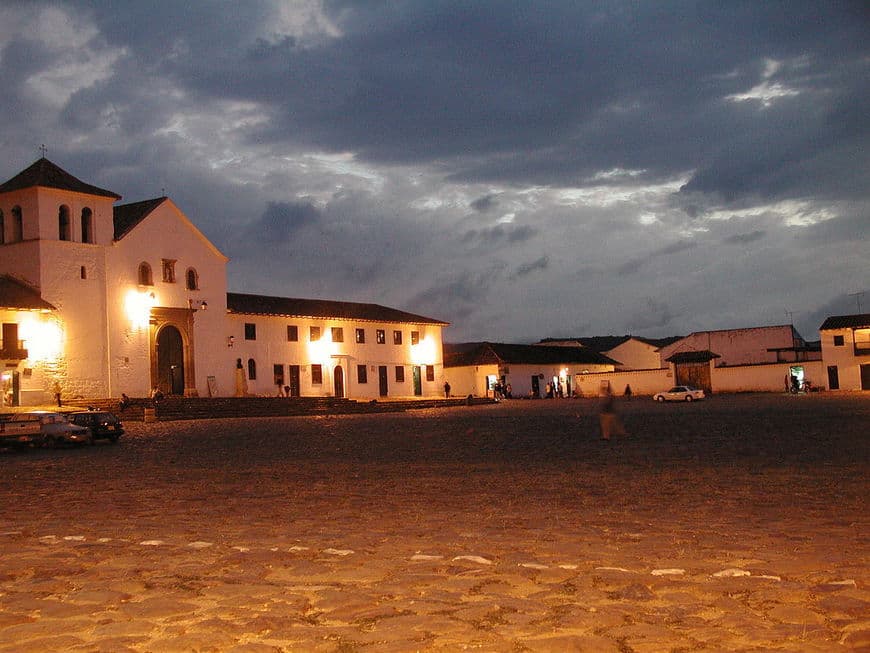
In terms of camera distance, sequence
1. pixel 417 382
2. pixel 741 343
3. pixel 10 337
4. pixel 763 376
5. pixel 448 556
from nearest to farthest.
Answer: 1. pixel 448 556
2. pixel 10 337
3. pixel 417 382
4. pixel 763 376
5. pixel 741 343

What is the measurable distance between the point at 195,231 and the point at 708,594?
44.9m

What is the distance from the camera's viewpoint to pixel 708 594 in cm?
576

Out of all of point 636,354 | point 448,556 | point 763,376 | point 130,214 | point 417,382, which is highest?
point 130,214

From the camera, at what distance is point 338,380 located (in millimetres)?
56844

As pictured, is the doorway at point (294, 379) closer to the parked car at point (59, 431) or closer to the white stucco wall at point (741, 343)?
the parked car at point (59, 431)

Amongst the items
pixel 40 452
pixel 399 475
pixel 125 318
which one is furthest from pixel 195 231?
pixel 399 475

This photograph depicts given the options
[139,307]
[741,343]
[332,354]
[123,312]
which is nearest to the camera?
[123,312]

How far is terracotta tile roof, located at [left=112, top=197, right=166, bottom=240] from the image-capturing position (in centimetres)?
4553

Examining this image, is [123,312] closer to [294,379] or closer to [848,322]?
[294,379]

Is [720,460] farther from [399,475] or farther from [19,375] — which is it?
[19,375]

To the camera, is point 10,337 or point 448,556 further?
point 10,337

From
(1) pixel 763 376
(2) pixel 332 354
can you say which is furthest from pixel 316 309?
(1) pixel 763 376

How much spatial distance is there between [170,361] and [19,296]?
772 cm

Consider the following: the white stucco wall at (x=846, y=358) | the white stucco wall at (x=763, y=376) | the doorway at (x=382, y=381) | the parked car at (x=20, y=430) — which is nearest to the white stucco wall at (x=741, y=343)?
the white stucco wall at (x=763, y=376)
